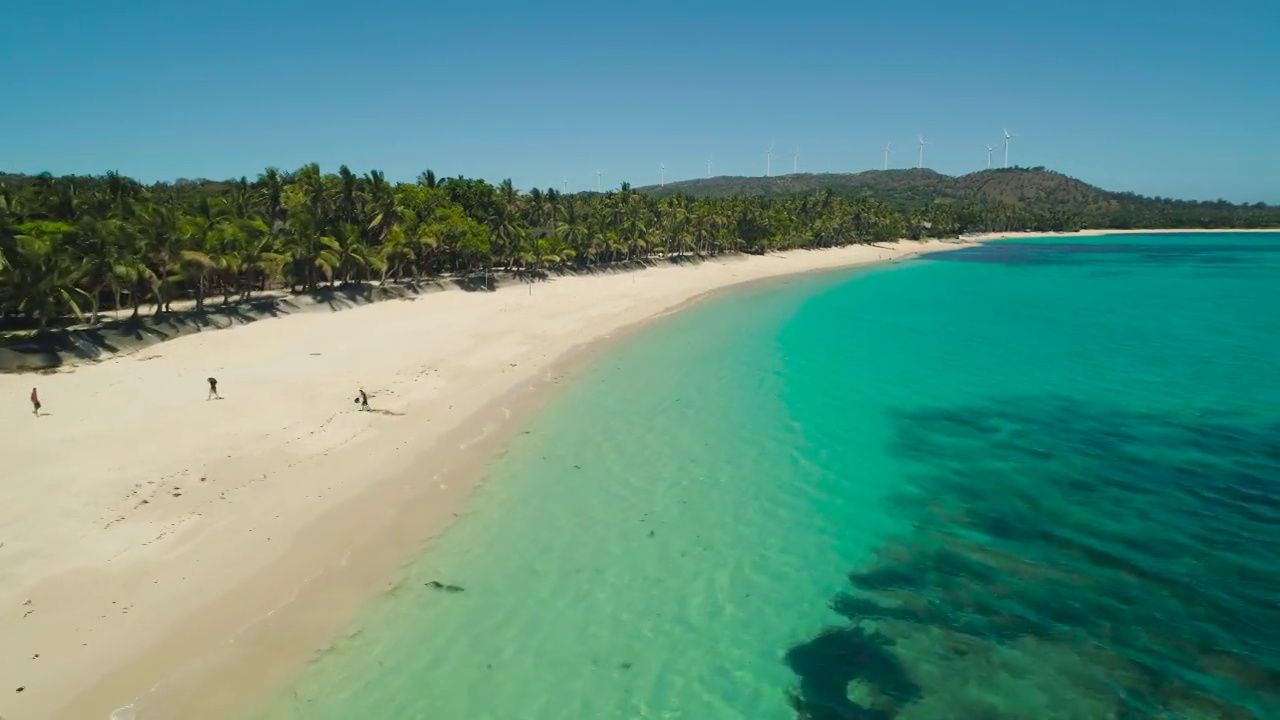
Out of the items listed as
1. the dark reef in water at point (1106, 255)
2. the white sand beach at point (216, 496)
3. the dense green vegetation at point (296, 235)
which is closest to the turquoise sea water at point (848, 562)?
the white sand beach at point (216, 496)

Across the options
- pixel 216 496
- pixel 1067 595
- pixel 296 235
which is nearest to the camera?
pixel 1067 595

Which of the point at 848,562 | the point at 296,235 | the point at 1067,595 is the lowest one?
the point at 1067,595

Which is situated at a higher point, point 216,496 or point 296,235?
point 296,235

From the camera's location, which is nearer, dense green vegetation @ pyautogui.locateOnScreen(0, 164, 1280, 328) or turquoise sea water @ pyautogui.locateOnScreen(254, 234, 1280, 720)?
turquoise sea water @ pyautogui.locateOnScreen(254, 234, 1280, 720)

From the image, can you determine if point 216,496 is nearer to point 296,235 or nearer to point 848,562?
point 848,562

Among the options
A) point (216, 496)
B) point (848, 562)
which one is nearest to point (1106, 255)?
point (848, 562)

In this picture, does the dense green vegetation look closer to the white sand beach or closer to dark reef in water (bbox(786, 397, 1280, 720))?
the white sand beach

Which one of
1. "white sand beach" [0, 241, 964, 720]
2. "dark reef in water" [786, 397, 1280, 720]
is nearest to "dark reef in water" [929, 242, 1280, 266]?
"dark reef in water" [786, 397, 1280, 720]
